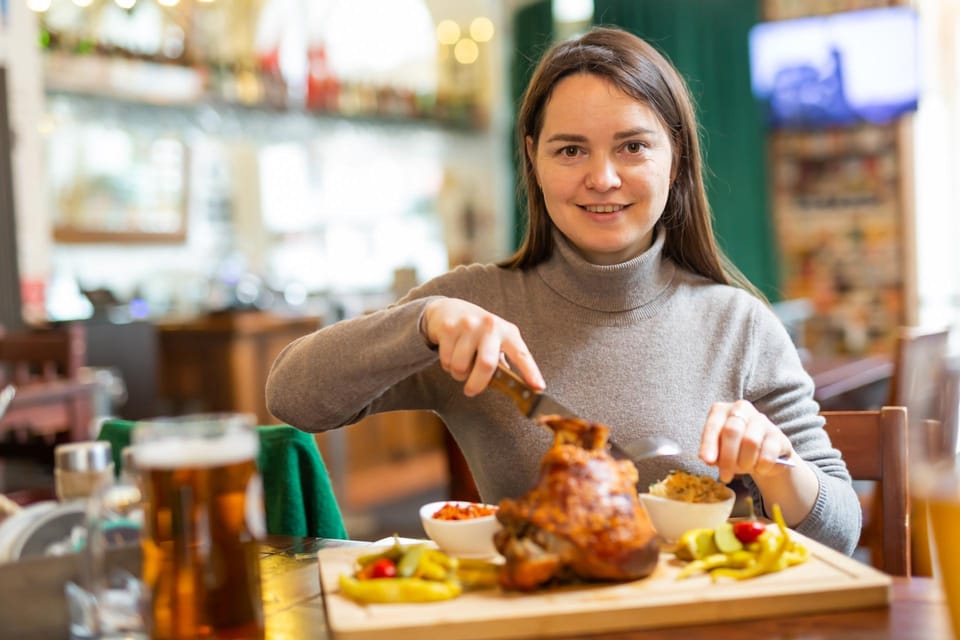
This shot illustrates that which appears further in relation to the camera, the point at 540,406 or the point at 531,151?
the point at 531,151

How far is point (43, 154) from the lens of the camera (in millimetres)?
5109

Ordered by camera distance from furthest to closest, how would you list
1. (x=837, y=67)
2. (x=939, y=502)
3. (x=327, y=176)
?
(x=327, y=176)
(x=837, y=67)
(x=939, y=502)

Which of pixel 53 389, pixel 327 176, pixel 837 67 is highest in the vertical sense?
pixel 837 67

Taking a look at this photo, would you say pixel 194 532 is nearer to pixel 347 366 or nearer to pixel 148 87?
pixel 347 366

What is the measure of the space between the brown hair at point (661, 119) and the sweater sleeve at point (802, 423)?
14 centimetres

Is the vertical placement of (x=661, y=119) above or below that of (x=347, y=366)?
above

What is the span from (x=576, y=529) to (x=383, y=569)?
0.18 m

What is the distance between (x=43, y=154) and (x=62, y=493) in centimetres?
447

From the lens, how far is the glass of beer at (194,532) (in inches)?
31.7

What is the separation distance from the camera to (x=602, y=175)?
1.35 meters

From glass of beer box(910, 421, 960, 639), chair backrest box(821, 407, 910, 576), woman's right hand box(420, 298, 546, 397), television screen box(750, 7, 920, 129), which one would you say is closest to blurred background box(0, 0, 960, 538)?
television screen box(750, 7, 920, 129)

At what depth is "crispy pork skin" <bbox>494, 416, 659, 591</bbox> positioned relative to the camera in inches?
34.3

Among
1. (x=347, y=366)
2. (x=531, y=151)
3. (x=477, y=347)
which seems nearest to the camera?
(x=477, y=347)

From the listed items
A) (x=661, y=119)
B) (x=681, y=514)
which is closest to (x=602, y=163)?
(x=661, y=119)
